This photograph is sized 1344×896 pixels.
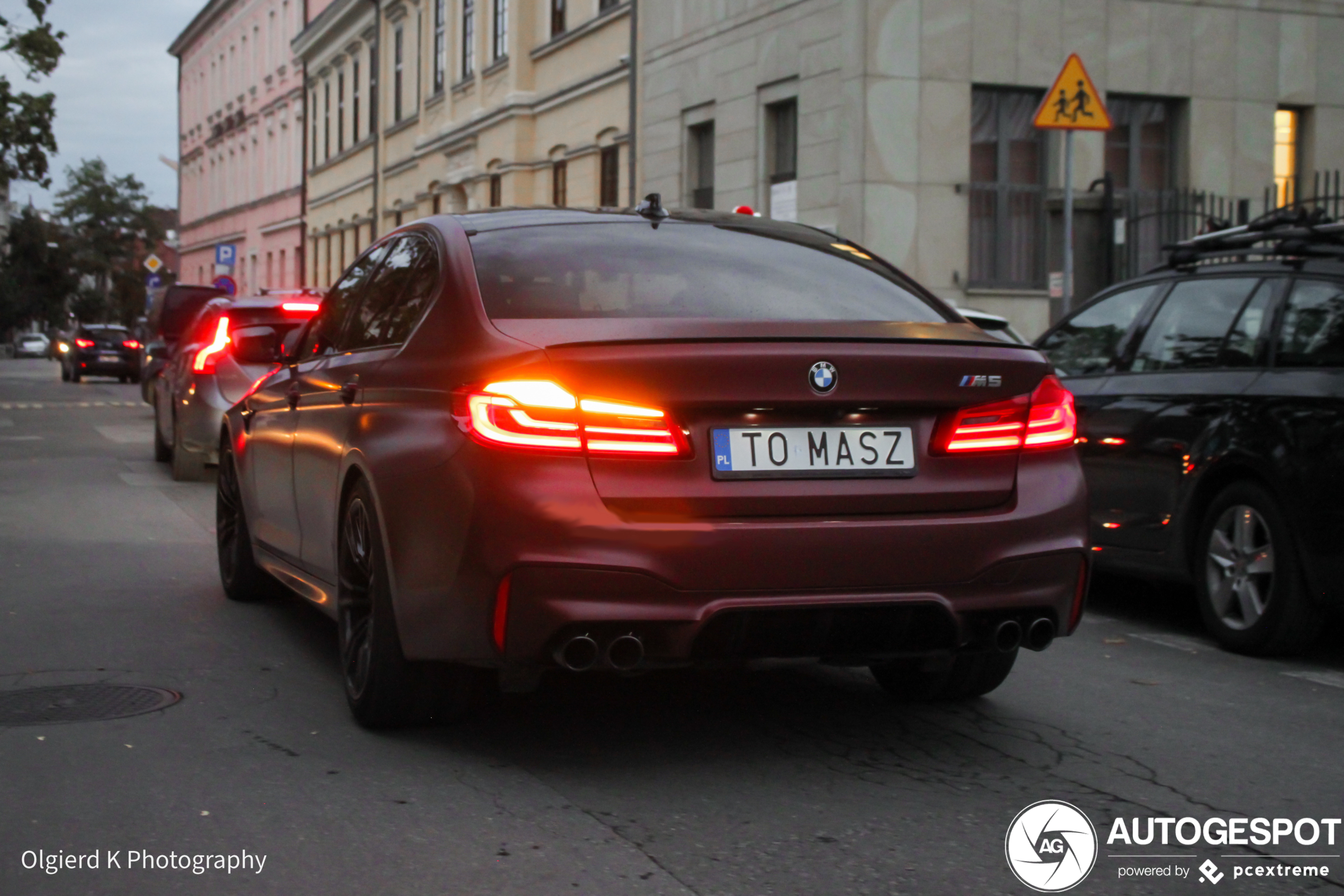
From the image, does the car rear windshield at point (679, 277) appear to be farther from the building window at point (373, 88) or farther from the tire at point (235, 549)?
the building window at point (373, 88)

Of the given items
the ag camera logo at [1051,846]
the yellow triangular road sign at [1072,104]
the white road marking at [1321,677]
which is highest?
the yellow triangular road sign at [1072,104]

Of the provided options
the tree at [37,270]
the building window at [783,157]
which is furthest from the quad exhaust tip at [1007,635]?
the tree at [37,270]

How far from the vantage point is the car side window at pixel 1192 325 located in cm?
752

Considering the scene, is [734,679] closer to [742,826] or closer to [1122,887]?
[742,826]

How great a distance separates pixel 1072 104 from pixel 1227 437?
6.74 metres

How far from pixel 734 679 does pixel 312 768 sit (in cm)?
177

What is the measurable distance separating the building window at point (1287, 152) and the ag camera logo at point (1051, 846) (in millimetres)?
20241

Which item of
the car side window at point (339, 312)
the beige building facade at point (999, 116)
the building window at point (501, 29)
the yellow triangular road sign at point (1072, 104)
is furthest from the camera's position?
the building window at point (501, 29)

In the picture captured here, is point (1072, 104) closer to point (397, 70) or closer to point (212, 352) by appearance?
point (212, 352)

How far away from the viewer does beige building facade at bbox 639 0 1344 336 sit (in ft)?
67.3

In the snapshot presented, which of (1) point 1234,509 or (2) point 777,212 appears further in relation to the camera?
(2) point 777,212

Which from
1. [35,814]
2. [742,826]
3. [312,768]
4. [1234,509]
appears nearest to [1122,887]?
[742,826]

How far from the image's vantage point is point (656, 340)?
4.57 meters

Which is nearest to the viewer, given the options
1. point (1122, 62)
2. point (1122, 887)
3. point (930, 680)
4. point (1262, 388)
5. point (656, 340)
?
point (1122, 887)
